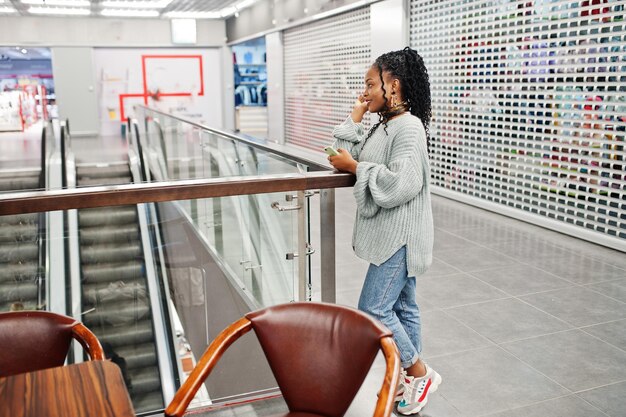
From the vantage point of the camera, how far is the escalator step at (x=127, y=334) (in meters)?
5.03

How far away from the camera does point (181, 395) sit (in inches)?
59.6

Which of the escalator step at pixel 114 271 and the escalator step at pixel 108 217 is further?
the escalator step at pixel 108 217

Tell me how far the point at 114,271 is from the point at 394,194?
6.02 metres

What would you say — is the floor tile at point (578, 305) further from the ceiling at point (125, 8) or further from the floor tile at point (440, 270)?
the ceiling at point (125, 8)

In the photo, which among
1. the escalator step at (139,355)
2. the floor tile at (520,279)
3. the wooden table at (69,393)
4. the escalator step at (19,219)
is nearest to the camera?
the wooden table at (69,393)

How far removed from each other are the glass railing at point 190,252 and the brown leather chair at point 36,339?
531 mm

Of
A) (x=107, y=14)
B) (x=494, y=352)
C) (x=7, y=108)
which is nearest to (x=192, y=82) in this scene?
(x=107, y=14)

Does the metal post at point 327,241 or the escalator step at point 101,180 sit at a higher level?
the metal post at point 327,241

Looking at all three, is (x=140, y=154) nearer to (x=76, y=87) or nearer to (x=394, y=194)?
(x=76, y=87)

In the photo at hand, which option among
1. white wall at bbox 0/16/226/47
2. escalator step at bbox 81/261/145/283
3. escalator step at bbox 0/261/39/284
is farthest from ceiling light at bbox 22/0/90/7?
escalator step at bbox 0/261/39/284

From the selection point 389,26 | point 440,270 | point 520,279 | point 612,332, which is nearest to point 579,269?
point 520,279

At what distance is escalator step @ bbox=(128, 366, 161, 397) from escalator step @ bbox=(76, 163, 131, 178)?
5.04 m

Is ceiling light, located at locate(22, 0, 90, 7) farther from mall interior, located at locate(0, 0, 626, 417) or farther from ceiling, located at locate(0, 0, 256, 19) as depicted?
mall interior, located at locate(0, 0, 626, 417)

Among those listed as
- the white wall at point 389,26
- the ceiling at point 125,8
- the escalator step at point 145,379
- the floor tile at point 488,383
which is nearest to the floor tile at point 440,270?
the floor tile at point 488,383
